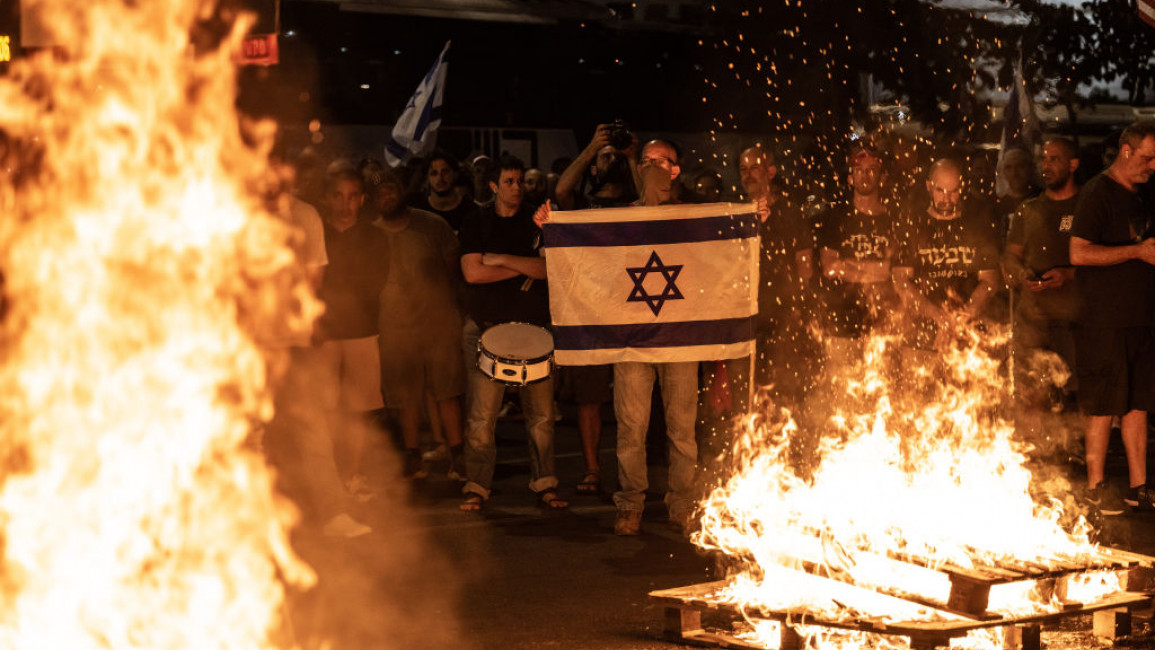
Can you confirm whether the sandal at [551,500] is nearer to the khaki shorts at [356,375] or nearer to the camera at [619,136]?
the khaki shorts at [356,375]

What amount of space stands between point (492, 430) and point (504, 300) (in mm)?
797

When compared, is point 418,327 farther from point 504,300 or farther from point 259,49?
point 259,49

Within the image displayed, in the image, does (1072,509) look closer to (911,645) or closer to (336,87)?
(911,645)

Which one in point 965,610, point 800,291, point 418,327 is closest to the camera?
point 965,610

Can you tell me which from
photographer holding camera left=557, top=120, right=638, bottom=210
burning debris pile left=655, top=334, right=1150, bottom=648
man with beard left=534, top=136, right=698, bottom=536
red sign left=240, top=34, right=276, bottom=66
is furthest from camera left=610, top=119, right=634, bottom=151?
red sign left=240, top=34, right=276, bottom=66

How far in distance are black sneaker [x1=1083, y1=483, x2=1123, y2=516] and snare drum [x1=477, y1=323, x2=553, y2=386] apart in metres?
3.19

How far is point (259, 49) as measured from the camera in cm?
1266

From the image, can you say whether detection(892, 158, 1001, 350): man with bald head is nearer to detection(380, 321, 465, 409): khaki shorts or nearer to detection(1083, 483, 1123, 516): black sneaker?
detection(1083, 483, 1123, 516): black sneaker

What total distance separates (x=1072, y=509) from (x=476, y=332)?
154 inches

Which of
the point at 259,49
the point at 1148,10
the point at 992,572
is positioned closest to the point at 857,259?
Answer: the point at 992,572

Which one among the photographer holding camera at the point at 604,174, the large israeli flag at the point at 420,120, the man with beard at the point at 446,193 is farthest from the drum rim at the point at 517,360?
the large israeli flag at the point at 420,120

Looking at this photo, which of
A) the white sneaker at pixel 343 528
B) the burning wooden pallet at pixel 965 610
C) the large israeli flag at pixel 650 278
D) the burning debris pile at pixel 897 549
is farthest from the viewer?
the large israeli flag at pixel 650 278

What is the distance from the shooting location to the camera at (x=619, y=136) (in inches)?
368

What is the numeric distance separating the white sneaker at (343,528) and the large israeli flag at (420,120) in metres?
7.57
